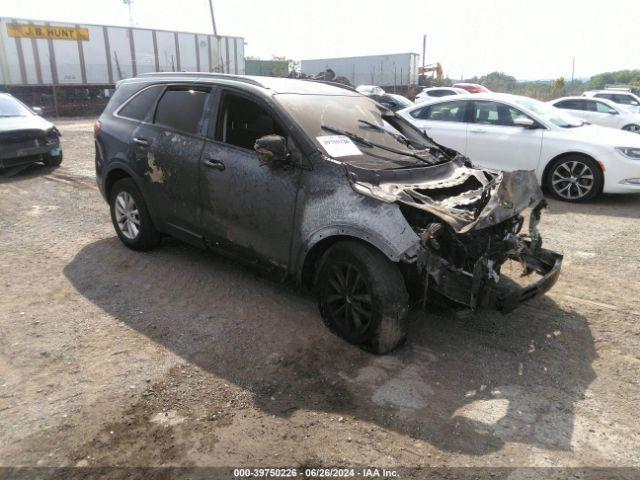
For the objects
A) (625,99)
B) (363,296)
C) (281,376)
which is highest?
(625,99)

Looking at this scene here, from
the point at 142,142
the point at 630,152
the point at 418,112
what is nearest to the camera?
the point at 142,142

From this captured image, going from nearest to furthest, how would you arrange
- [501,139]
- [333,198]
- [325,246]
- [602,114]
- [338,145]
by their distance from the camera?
Result: [333,198], [325,246], [338,145], [501,139], [602,114]

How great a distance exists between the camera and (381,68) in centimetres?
3697

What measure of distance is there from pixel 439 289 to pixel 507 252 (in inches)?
25.9

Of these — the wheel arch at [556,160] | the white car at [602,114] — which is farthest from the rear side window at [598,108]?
the wheel arch at [556,160]

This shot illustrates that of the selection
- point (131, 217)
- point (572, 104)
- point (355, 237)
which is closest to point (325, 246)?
point (355, 237)

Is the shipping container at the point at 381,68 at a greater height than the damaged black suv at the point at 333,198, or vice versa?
the shipping container at the point at 381,68

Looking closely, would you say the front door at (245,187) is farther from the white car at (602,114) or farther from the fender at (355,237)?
the white car at (602,114)

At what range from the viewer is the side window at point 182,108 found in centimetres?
455

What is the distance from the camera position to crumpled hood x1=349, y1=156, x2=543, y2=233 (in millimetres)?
3328

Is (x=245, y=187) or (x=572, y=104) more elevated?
(x=572, y=104)

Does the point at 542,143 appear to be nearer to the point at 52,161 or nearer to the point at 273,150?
the point at 273,150

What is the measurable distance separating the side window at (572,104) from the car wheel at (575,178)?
339 inches

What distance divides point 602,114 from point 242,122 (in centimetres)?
1432
